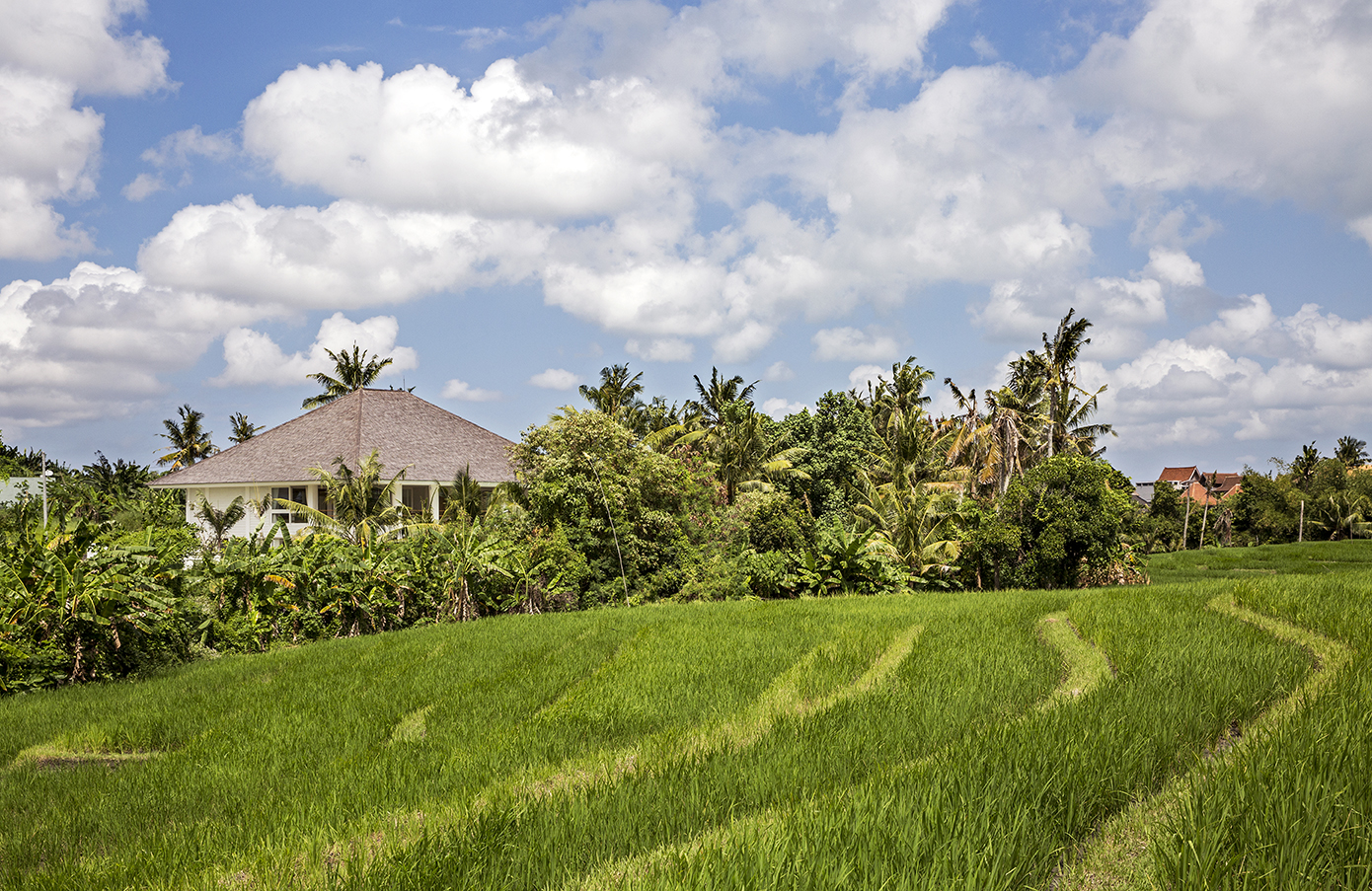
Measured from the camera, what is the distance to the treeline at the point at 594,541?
11.5 metres

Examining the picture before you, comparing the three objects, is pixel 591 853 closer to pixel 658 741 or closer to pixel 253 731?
pixel 658 741

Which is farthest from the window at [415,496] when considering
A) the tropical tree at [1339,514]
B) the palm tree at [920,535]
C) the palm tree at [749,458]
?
the tropical tree at [1339,514]

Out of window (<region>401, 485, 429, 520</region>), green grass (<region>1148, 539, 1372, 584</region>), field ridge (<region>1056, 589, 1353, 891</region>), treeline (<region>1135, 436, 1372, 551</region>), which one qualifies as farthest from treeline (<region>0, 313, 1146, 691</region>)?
treeline (<region>1135, 436, 1372, 551</region>)

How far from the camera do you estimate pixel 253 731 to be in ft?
24.9

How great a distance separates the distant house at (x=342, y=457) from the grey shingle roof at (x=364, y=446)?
37mm

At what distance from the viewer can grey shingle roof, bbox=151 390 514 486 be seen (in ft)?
99.7

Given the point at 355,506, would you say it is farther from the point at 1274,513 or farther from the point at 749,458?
the point at 1274,513

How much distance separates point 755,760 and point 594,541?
14310mm

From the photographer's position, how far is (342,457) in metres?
30.3

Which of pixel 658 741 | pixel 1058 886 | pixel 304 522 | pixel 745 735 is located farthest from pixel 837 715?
pixel 304 522

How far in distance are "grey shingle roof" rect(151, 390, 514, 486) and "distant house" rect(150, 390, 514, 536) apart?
37 millimetres

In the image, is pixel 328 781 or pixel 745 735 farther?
pixel 745 735

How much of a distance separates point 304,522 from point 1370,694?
30.8m

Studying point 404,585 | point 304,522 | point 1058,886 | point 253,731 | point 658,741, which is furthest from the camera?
point 304,522
